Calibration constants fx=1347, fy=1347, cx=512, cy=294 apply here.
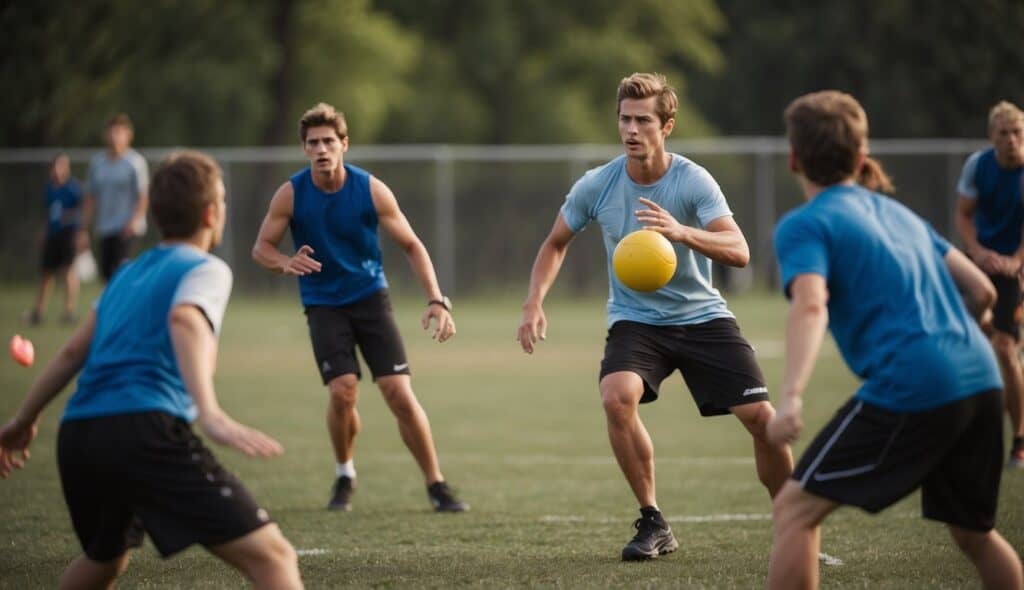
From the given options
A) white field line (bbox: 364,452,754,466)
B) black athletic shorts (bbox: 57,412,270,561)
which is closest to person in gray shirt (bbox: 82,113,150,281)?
white field line (bbox: 364,452,754,466)

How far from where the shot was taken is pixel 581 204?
270 inches

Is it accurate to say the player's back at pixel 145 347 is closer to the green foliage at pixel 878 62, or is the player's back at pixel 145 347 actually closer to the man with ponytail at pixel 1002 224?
the man with ponytail at pixel 1002 224

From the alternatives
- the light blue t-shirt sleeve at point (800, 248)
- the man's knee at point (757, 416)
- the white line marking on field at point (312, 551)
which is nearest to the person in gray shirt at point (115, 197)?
the white line marking on field at point (312, 551)

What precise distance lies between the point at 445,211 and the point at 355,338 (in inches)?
692

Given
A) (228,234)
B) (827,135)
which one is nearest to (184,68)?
(228,234)

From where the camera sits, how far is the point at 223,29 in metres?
33.1

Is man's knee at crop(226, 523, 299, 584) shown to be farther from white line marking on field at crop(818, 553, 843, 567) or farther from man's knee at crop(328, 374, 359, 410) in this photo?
man's knee at crop(328, 374, 359, 410)

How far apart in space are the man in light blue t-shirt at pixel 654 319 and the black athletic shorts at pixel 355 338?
1.64 metres

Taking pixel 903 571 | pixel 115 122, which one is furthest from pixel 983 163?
pixel 115 122

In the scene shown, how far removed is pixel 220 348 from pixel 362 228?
10464 mm

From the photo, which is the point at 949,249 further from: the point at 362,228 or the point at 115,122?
the point at 115,122

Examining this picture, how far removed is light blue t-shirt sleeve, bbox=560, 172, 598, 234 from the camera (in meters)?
6.84

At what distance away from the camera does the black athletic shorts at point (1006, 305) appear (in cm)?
954

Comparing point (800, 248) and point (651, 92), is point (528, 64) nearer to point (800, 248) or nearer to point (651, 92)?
point (651, 92)
